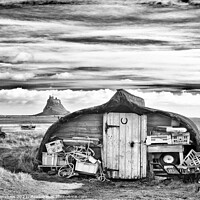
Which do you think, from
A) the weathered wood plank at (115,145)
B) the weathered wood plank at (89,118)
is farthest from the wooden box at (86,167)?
the weathered wood plank at (89,118)

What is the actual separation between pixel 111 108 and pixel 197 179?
8.61 feet

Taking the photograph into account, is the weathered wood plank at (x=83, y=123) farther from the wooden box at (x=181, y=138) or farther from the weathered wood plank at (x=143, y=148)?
the wooden box at (x=181, y=138)

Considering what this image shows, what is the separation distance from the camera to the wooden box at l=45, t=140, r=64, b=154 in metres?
13.1

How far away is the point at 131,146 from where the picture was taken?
42.5ft

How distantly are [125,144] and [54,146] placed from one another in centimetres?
175

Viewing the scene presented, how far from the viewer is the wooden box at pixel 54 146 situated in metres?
13.1

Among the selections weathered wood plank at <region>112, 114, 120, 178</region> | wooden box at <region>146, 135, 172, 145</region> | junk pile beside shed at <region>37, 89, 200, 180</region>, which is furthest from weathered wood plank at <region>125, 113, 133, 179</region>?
wooden box at <region>146, 135, 172, 145</region>

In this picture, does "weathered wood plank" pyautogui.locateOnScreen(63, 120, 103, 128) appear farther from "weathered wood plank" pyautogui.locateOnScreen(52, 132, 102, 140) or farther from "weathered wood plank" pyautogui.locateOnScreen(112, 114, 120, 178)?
"weathered wood plank" pyautogui.locateOnScreen(112, 114, 120, 178)

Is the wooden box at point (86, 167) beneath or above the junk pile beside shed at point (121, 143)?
beneath

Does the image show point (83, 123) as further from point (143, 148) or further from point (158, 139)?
point (158, 139)

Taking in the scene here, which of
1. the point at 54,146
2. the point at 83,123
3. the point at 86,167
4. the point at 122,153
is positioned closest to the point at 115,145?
the point at 122,153

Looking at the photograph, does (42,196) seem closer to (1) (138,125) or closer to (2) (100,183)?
(2) (100,183)

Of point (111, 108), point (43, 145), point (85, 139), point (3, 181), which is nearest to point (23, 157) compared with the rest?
point (43, 145)

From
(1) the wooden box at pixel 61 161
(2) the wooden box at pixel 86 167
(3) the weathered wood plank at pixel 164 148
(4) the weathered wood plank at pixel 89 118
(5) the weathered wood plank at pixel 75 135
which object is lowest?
(2) the wooden box at pixel 86 167
